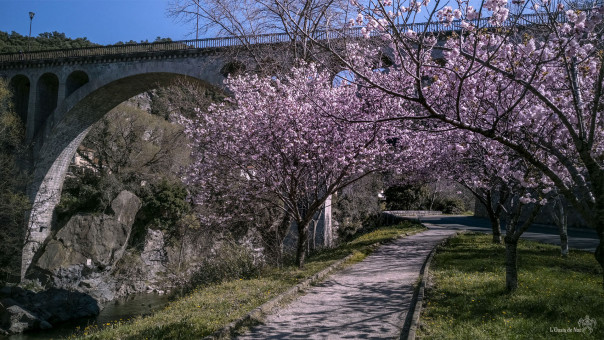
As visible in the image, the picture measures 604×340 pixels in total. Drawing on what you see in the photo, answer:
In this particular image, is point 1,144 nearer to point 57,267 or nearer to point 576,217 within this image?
point 57,267

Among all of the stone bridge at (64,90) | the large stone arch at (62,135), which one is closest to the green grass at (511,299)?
the stone bridge at (64,90)

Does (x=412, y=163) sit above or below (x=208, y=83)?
below

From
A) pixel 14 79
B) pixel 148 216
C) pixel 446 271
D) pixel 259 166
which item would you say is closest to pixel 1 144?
pixel 14 79

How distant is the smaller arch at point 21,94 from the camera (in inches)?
1155

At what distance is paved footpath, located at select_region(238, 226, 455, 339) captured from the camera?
18.4ft

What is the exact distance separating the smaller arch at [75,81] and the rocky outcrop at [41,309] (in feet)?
41.5

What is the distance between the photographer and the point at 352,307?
6891 mm

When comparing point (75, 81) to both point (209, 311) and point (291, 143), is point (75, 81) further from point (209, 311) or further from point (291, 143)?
point (209, 311)

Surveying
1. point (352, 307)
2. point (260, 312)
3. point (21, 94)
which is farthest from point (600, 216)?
point (21, 94)

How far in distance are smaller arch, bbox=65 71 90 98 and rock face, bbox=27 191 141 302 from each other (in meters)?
7.67

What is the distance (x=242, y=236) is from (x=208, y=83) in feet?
30.2

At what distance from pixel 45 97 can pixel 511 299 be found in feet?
101

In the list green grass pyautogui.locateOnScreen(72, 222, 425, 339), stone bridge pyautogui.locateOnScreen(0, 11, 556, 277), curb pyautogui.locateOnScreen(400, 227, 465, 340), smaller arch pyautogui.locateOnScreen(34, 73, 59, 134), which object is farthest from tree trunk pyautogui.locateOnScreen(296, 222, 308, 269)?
smaller arch pyautogui.locateOnScreen(34, 73, 59, 134)

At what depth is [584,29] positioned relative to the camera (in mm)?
4695
